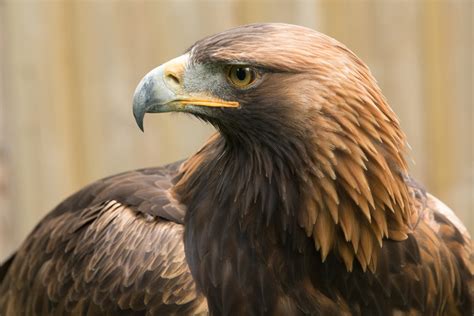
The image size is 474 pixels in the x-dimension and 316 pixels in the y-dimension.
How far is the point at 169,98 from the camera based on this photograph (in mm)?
3857

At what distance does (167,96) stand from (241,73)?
0.28 m

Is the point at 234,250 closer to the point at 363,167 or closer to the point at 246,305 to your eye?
the point at 246,305

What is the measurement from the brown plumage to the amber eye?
0.01 m

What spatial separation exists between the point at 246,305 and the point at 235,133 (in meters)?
0.66

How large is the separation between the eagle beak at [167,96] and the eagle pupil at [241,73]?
0.10 m

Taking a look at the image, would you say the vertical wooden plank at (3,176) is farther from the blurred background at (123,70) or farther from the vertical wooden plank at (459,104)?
the vertical wooden plank at (459,104)

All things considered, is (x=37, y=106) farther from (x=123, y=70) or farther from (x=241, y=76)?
(x=241, y=76)

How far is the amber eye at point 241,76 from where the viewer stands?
151 inches

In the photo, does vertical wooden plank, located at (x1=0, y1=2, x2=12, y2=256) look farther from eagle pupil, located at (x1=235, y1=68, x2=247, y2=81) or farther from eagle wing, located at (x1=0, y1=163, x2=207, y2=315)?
eagle pupil, located at (x1=235, y1=68, x2=247, y2=81)

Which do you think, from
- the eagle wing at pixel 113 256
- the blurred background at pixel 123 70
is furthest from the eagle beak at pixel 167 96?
the blurred background at pixel 123 70

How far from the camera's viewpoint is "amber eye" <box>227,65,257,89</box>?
12.5 ft

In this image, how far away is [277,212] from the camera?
398 cm

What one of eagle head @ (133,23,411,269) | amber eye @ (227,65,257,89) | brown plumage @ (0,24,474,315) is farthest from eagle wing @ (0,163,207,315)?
amber eye @ (227,65,257,89)

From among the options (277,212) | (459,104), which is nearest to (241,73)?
(277,212)
